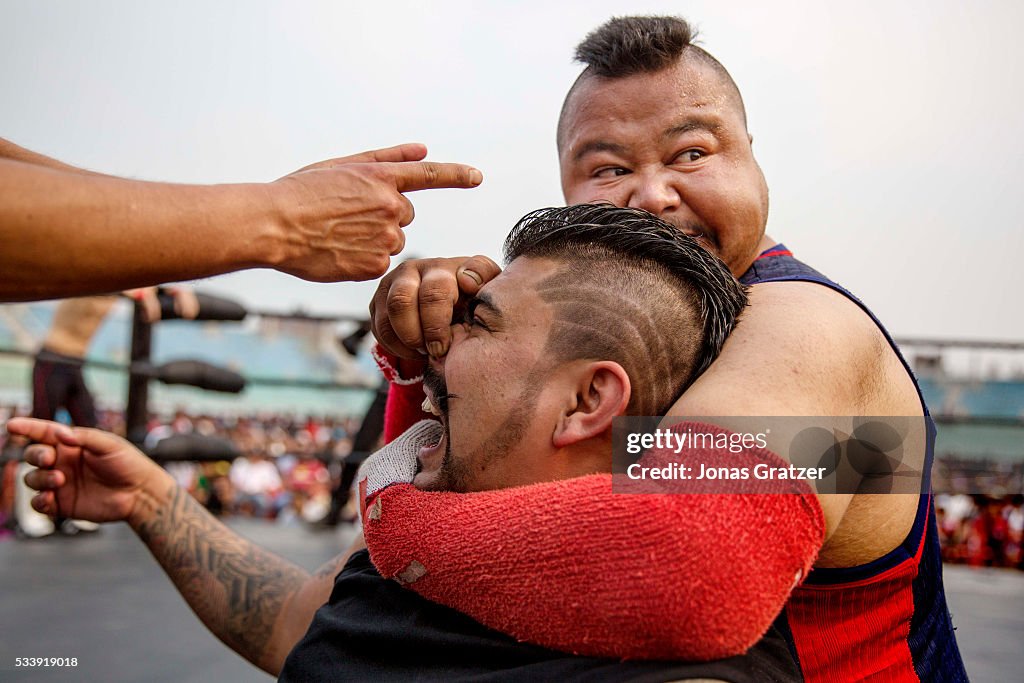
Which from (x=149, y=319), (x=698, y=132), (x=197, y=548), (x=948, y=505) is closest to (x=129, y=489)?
(x=197, y=548)

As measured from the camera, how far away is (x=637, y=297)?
1.09 m

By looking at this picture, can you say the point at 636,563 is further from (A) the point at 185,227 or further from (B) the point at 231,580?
(B) the point at 231,580

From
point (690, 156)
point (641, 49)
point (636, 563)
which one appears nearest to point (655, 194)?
point (690, 156)

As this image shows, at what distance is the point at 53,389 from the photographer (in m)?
4.12

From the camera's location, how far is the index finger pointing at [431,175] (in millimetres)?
1117

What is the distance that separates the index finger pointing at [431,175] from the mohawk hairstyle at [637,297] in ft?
0.42

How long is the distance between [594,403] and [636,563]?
314 mm

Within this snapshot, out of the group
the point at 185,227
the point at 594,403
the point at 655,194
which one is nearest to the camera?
the point at 185,227

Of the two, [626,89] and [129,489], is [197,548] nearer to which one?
[129,489]

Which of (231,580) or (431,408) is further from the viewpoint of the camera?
(231,580)

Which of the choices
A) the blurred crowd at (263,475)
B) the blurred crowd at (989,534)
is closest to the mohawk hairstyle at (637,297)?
the blurred crowd at (263,475)

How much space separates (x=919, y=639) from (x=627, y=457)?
1.81 ft

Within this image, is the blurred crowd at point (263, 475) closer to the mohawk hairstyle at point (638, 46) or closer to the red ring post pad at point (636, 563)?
the mohawk hairstyle at point (638, 46)
